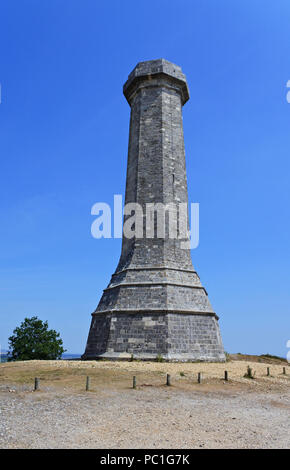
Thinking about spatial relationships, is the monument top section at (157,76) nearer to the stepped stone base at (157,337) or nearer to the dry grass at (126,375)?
the stepped stone base at (157,337)

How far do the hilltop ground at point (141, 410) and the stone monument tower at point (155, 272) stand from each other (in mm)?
2668

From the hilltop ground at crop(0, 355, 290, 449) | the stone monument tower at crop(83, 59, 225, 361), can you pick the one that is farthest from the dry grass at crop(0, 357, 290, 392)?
the stone monument tower at crop(83, 59, 225, 361)

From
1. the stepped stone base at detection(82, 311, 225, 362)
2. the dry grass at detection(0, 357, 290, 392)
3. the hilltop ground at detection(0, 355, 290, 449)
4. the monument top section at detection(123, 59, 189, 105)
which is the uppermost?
the monument top section at detection(123, 59, 189, 105)

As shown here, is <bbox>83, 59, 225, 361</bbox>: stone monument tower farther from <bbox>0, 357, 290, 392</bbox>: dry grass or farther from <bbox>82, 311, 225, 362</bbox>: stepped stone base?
<bbox>0, 357, 290, 392</bbox>: dry grass

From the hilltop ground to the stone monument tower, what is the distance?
2668mm

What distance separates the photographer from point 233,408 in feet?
27.7

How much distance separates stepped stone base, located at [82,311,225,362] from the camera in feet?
50.8

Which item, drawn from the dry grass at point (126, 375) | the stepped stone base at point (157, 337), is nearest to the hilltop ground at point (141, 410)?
the dry grass at point (126, 375)

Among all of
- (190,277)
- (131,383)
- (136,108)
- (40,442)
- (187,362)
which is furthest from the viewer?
(136,108)

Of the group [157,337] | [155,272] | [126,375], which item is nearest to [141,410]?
[126,375]

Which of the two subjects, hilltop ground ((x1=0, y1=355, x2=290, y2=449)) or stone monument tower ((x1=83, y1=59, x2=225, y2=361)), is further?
stone monument tower ((x1=83, y1=59, x2=225, y2=361))
